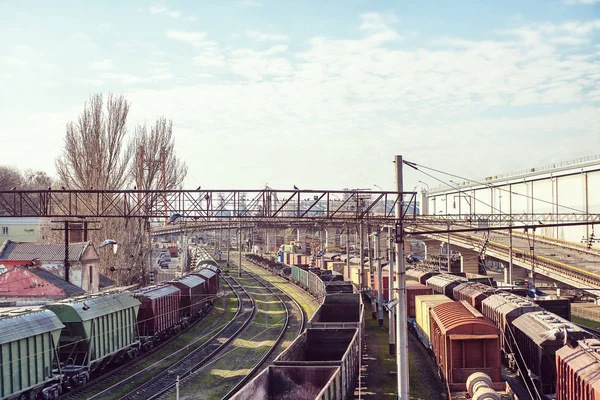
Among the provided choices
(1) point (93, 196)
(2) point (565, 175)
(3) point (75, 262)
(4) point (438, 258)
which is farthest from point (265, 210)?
(2) point (565, 175)

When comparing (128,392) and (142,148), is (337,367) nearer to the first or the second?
(128,392)

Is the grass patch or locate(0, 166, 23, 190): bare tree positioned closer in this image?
the grass patch

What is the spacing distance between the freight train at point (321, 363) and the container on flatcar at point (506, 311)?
5530 mm

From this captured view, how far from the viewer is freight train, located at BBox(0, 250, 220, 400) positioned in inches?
706

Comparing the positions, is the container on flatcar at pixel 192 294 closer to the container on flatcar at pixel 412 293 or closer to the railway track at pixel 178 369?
the railway track at pixel 178 369

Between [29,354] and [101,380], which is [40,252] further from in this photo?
[29,354]

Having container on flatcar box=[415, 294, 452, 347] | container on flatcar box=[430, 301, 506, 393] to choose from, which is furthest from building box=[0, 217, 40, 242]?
container on flatcar box=[430, 301, 506, 393]

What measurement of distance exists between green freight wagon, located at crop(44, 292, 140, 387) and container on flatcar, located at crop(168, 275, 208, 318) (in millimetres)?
8664

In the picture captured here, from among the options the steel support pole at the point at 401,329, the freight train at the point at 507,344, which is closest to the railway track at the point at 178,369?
the steel support pole at the point at 401,329

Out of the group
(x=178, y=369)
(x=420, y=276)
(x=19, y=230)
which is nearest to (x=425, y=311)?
(x=178, y=369)

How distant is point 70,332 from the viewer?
864 inches

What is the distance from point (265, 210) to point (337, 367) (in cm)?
1163

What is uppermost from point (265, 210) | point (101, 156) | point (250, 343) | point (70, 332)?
point (101, 156)

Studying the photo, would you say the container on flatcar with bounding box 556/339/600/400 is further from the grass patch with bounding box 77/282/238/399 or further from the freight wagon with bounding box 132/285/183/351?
the freight wagon with bounding box 132/285/183/351
